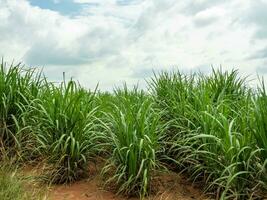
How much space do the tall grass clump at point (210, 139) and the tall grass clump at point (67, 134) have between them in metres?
0.93

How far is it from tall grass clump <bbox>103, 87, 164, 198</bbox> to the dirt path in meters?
0.15

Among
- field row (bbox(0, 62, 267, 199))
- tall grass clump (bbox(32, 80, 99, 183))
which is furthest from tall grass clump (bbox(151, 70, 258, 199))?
tall grass clump (bbox(32, 80, 99, 183))

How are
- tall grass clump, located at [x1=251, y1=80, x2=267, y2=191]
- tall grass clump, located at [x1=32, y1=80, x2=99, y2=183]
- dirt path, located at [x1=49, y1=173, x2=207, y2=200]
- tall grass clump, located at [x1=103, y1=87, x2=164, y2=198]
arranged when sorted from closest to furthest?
tall grass clump, located at [x1=251, y1=80, x2=267, y2=191]
tall grass clump, located at [x1=103, y1=87, x2=164, y2=198]
dirt path, located at [x1=49, y1=173, x2=207, y2=200]
tall grass clump, located at [x1=32, y1=80, x2=99, y2=183]

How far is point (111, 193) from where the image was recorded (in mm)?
5172

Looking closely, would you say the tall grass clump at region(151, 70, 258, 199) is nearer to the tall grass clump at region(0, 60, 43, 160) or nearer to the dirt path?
the dirt path

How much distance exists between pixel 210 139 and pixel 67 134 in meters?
1.60

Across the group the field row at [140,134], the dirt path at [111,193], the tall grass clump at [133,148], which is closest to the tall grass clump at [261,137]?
the field row at [140,134]

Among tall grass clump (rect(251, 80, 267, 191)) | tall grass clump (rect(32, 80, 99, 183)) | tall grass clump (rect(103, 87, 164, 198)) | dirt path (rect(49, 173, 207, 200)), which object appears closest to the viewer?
tall grass clump (rect(251, 80, 267, 191))

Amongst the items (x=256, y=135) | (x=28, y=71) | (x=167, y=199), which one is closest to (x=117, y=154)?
(x=167, y=199)

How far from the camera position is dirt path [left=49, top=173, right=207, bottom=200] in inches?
200

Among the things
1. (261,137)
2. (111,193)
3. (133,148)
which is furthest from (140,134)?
(261,137)

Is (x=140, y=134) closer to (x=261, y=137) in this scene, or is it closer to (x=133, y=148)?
(x=133, y=148)

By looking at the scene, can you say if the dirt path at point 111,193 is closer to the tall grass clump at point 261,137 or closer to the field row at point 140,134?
the field row at point 140,134

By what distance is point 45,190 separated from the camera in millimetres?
5309
